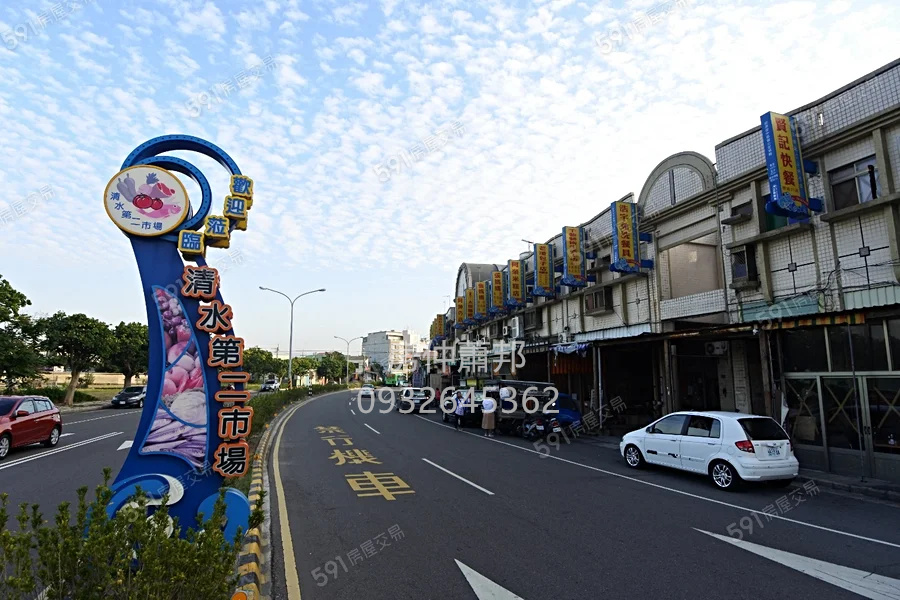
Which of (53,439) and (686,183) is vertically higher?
(686,183)

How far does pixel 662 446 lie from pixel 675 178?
971 centimetres

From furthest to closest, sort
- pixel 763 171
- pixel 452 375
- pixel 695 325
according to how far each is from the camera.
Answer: pixel 452 375 → pixel 695 325 → pixel 763 171

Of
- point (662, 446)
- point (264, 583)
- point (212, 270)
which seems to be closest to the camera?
point (264, 583)

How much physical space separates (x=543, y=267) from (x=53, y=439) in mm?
19106

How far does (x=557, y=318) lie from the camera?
25797 millimetres

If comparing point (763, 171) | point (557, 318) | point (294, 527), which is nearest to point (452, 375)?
point (557, 318)

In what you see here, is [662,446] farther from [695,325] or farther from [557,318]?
[557,318]

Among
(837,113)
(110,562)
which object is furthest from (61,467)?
(837,113)

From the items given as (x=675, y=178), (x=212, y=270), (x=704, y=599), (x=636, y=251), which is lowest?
(x=704, y=599)

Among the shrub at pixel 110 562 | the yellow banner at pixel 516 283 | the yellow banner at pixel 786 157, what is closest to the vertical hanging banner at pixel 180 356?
the shrub at pixel 110 562

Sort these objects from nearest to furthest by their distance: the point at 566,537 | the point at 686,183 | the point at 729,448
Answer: the point at 566,537 → the point at 729,448 → the point at 686,183

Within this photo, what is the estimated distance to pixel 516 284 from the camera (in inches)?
1108

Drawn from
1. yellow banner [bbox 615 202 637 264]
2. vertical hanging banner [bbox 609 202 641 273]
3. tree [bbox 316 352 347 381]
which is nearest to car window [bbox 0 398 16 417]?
vertical hanging banner [bbox 609 202 641 273]

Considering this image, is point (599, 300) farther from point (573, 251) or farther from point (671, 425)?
point (671, 425)
